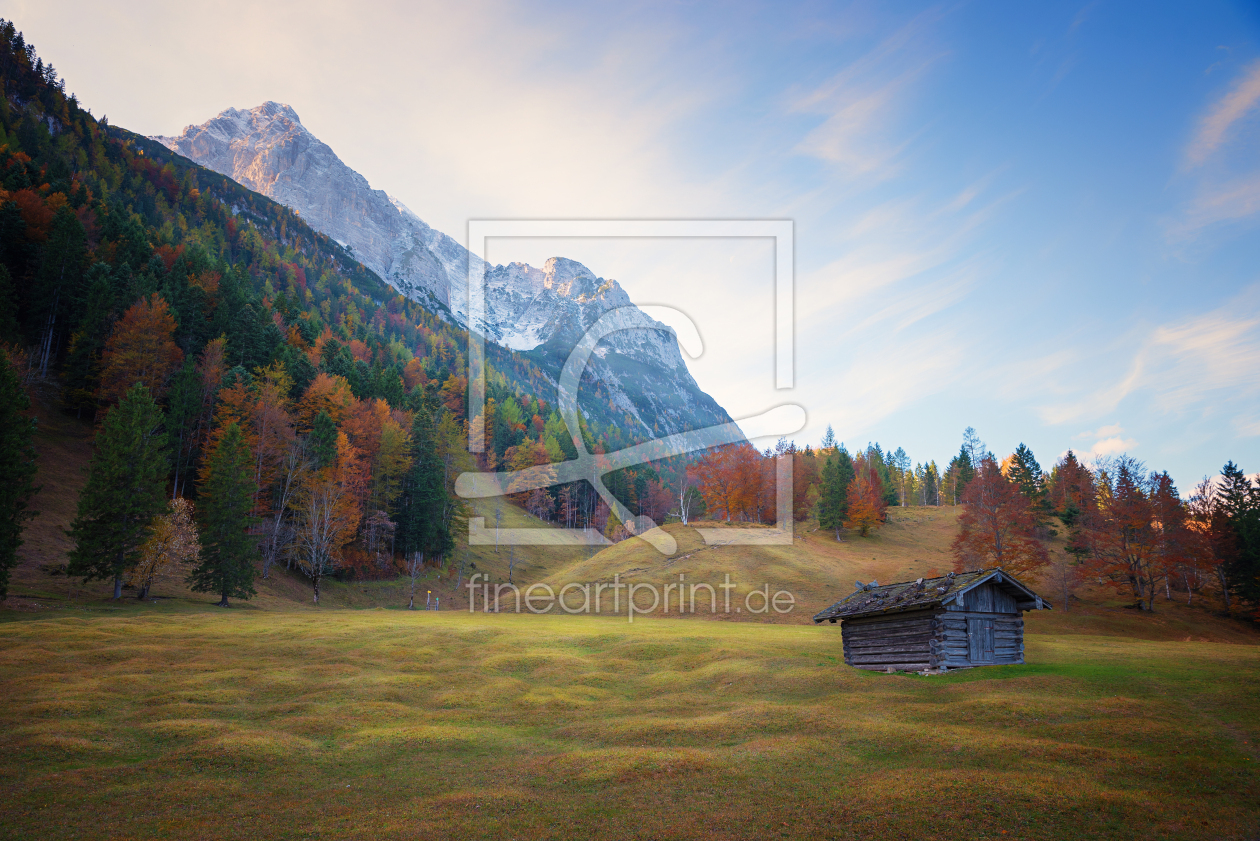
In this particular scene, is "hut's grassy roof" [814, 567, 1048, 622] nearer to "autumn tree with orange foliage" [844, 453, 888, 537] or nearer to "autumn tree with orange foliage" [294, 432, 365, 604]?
"autumn tree with orange foliage" [294, 432, 365, 604]

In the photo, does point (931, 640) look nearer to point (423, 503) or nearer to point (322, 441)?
point (423, 503)

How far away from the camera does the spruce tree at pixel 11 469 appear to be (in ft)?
115

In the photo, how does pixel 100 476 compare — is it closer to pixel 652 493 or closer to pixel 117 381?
pixel 117 381

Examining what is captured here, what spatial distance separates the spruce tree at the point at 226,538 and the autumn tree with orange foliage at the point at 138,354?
74.7 feet

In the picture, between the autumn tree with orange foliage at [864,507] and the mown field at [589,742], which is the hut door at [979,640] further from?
the autumn tree with orange foliage at [864,507]

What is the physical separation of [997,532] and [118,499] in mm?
81582

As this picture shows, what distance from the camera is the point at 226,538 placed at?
48.8 metres

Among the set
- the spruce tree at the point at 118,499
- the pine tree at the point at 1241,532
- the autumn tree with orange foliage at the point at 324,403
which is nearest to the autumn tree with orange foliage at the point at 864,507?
the pine tree at the point at 1241,532

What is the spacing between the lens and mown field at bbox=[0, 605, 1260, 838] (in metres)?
13.9

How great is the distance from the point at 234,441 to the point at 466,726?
1634 inches

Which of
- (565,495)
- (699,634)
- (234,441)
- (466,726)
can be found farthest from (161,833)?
(565,495)

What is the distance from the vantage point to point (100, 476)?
42.5 metres

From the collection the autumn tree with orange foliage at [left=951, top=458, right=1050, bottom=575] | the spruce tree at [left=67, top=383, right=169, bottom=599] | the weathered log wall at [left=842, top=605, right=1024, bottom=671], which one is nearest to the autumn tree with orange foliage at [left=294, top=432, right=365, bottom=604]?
the spruce tree at [left=67, top=383, right=169, bottom=599]

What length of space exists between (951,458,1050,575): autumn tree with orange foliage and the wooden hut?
113ft
